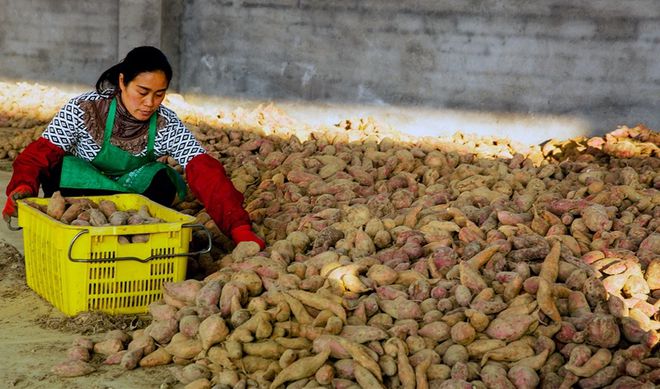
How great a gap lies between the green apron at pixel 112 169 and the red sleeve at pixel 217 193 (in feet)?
0.79

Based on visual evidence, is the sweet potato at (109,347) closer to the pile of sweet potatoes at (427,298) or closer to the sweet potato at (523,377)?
the pile of sweet potatoes at (427,298)

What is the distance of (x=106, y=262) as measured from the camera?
332 cm

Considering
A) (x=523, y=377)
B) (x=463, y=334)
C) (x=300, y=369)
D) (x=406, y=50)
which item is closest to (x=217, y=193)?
(x=300, y=369)

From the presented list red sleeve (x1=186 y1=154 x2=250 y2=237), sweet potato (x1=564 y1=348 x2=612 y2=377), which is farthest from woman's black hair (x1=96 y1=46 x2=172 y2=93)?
sweet potato (x1=564 y1=348 x2=612 y2=377)

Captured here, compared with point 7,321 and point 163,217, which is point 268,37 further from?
point 7,321

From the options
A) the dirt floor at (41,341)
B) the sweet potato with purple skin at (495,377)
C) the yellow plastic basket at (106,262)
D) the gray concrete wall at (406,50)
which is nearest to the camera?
the sweet potato with purple skin at (495,377)

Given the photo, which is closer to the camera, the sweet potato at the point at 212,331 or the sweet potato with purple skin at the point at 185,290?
the sweet potato at the point at 212,331

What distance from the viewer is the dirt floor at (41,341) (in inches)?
113

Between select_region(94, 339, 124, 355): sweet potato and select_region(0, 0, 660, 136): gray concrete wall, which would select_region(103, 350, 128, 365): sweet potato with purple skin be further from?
select_region(0, 0, 660, 136): gray concrete wall

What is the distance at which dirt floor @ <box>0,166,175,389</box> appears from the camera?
287 centimetres

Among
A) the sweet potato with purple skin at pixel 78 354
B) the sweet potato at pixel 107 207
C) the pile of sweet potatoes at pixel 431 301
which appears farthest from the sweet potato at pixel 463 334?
the sweet potato at pixel 107 207

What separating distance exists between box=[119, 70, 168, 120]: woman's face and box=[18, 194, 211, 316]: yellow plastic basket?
0.56 metres

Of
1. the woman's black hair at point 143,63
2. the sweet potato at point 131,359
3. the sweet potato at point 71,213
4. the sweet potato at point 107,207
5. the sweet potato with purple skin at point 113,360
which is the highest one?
the woman's black hair at point 143,63

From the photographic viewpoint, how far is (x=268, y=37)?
22.3ft
